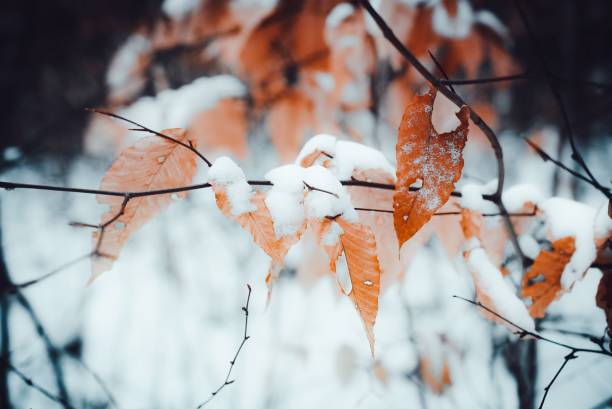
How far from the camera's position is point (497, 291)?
47cm

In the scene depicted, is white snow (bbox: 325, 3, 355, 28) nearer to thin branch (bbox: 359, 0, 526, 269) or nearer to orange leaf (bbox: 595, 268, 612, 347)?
thin branch (bbox: 359, 0, 526, 269)

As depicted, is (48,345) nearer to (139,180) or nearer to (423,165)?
(139,180)

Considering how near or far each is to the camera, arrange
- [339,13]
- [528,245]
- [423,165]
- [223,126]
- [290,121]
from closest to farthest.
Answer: [423,165] → [528,245] → [339,13] → [223,126] → [290,121]

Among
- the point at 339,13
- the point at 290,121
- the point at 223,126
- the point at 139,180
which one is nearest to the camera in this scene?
the point at 139,180

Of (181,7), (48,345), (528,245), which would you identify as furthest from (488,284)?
(48,345)

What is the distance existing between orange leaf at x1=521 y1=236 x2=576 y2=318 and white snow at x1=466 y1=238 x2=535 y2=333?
5cm

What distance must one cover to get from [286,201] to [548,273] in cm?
48

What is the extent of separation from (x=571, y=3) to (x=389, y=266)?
70.8 inches

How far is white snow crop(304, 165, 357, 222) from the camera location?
0.33 meters

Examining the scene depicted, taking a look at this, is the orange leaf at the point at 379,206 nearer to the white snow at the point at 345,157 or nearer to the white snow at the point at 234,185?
the white snow at the point at 345,157

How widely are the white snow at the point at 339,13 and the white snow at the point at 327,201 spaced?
2.54 feet

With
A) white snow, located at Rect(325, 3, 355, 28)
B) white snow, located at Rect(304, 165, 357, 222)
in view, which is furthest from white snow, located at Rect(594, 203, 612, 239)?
white snow, located at Rect(325, 3, 355, 28)

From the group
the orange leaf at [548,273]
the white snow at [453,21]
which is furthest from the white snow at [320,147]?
the white snow at [453,21]

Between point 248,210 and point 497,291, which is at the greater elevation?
point 248,210
